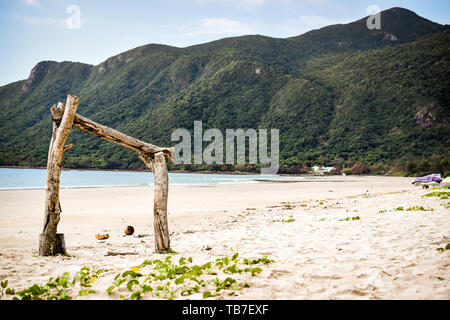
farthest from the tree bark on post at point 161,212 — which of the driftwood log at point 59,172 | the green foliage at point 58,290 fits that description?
the green foliage at point 58,290

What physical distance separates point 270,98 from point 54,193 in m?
91.0

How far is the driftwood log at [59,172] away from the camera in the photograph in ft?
19.9

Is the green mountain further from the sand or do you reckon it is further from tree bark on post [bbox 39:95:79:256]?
tree bark on post [bbox 39:95:79:256]

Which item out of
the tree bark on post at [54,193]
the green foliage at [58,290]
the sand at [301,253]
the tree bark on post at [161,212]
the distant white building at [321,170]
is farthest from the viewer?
the distant white building at [321,170]

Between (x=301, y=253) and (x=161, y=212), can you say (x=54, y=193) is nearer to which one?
(x=161, y=212)

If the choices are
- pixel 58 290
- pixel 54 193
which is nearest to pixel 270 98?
pixel 54 193

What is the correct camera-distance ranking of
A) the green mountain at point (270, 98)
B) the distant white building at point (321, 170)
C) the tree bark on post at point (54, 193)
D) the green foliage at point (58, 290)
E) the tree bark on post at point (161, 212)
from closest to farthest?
the green foliage at point (58, 290) < the tree bark on post at point (54, 193) < the tree bark on post at point (161, 212) < the distant white building at point (321, 170) < the green mountain at point (270, 98)

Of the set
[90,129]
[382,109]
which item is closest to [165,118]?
[382,109]

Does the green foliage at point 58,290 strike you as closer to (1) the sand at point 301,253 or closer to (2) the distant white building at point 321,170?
(1) the sand at point 301,253

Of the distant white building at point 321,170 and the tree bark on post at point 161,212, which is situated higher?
the tree bark on post at point 161,212

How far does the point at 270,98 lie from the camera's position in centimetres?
9331

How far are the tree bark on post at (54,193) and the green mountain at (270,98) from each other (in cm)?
6419

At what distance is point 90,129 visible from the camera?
6477 mm
